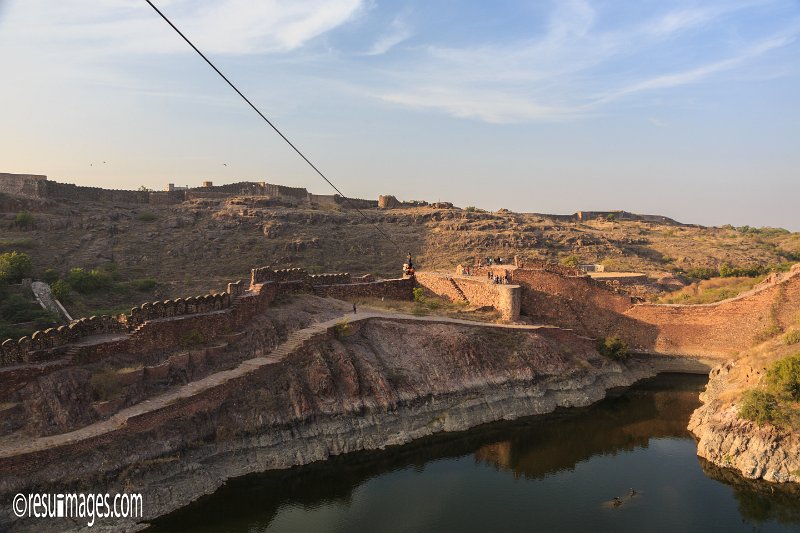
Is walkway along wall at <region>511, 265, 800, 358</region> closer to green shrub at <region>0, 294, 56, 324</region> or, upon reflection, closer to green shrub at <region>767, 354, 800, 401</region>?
green shrub at <region>767, 354, 800, 401</region>

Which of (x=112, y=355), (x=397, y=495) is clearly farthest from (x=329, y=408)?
(x=112, y=355)

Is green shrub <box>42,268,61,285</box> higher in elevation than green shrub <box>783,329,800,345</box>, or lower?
lower

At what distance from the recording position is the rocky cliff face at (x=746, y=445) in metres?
16.5

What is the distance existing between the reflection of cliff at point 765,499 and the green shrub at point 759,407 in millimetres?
1865

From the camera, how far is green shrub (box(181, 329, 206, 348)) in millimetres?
18234

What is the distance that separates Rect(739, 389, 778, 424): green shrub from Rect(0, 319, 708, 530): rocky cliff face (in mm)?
6341

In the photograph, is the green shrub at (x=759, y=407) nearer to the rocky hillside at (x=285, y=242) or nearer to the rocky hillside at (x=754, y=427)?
the rocky hillside at (x=754, y=427)

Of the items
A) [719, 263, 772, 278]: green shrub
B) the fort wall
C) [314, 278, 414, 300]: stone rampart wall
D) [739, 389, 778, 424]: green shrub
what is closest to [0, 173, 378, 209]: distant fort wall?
[314, 278, 414, 300]: stone rampart wall

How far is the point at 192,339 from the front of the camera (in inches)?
724

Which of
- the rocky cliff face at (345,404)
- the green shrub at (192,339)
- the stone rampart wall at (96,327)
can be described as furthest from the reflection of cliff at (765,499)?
the stone rampart wall at (96,327)

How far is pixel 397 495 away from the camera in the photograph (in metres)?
15.8

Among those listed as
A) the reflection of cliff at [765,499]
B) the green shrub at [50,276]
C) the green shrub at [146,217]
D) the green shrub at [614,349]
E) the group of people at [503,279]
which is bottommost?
the reflection of cliff at [765,499]

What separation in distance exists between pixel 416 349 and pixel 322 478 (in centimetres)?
727

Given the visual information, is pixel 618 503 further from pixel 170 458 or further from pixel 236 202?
pixel 236 202
